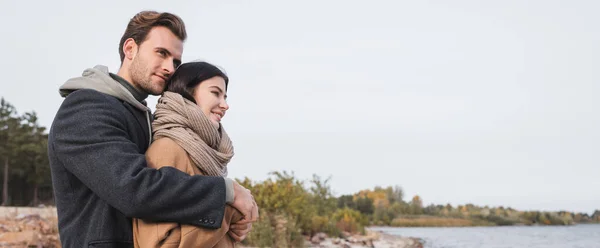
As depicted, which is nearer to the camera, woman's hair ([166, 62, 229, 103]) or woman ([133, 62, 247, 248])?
woman ([133, 62, 247, 248])

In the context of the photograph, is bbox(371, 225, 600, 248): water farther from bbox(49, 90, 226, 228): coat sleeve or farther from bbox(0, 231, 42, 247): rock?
bbox(49, 90, 226, 228): coat sleeve

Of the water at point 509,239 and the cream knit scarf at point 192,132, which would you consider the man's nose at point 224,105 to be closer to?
the cream knit scarf at point 192,132

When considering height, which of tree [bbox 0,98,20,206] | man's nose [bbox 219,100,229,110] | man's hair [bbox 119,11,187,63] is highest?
tree [bbox 0,98,20,206]

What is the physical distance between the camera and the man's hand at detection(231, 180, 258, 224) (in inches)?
68.6

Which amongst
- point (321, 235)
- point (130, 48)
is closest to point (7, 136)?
point (321, 235)

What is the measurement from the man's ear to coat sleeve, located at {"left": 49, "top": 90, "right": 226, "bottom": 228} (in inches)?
10.3

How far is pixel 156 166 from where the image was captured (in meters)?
1.68

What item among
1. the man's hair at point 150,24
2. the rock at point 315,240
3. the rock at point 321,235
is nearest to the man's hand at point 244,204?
the man's hair at point 150,24

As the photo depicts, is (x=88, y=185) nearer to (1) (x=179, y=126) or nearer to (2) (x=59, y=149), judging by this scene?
(2) (x=59, y=149)

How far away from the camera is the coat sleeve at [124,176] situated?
1.60 meters

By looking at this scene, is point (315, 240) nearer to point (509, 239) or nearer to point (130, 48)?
point (509, 239)

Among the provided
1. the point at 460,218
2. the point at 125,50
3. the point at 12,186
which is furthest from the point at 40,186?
the point at 125,50

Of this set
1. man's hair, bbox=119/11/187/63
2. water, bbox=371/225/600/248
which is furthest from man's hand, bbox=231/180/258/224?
water, bbox=371/225/600/248

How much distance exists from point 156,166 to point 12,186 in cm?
3253
